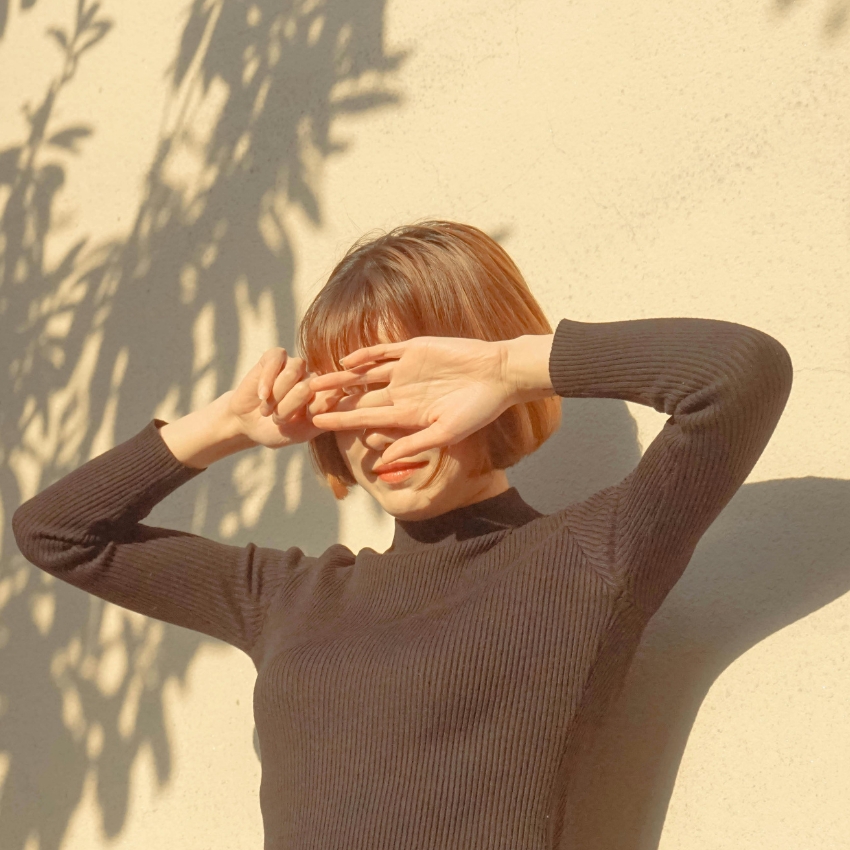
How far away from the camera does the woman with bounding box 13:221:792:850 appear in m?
1.67

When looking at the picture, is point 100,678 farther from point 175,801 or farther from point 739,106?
point 739,106

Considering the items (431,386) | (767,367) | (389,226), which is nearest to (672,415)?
(767,367)

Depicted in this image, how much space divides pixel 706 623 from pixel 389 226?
143 cm

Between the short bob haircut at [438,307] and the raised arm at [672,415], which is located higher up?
the short bob haircut at [438,307]

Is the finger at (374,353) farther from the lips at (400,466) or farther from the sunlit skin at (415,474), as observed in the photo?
the lips at (400,466)

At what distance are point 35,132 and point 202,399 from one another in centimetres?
154

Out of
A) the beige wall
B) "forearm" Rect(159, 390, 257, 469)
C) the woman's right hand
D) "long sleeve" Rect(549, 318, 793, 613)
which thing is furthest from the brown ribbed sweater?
"forearm" Rect(159, 390, 257, 469)

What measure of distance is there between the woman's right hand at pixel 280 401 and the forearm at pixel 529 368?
1.12 feet

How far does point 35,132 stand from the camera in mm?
3869

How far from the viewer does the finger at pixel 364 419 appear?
181cm

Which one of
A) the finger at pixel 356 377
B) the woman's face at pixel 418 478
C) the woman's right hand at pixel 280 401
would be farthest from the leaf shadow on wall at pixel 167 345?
the finger at pixel 356 377

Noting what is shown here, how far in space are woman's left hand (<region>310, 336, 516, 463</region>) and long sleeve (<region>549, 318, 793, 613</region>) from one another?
5.0 inches

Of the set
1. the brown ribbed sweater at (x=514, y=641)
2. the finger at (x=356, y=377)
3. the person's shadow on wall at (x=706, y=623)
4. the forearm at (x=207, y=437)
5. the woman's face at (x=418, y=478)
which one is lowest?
the person's shadow on wall at (x=706, y=623)

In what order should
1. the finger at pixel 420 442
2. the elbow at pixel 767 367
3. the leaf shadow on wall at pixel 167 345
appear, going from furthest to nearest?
the leaf shadow on wall at pixel 167 345
the finger at pixel 420 442
the elbow at pixel 767 367
